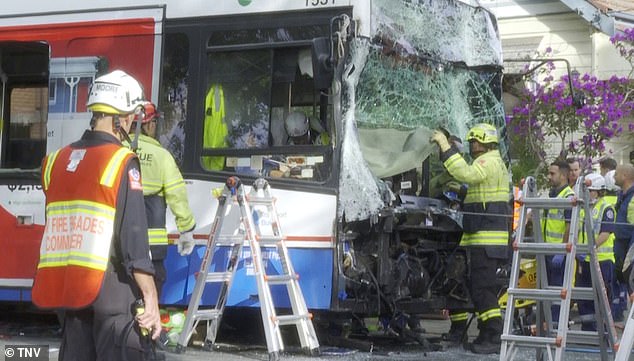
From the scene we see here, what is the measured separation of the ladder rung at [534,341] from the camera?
664 centimetres

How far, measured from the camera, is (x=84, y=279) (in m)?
4.35

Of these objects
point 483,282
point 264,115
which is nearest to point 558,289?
point 483,282

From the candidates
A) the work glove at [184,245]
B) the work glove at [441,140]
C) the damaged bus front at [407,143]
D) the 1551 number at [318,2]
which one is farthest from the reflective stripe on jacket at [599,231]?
the work glove at [184,245]

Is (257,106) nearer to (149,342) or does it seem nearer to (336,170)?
(336,170)

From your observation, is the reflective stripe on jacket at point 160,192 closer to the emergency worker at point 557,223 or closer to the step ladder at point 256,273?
the step ladder at point 256,273

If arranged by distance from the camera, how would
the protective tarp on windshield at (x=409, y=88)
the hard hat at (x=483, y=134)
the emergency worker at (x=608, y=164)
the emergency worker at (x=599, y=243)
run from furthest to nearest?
the emergency worker at (x=608, y=164) → the emergency worker at (x=599, y=243) → the hard hat at (x=483, y=134) → the protective tarp on windshield at (x=409, y=88)

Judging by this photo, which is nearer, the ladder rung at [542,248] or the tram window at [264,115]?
the ladder rung at [542,248]

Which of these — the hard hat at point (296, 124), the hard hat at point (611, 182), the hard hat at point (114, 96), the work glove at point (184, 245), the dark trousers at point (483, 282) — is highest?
the hard hat at point (296, 124)

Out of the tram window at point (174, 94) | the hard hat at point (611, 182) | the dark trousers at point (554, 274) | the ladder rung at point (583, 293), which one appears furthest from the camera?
the hard hat at point (611, 182)

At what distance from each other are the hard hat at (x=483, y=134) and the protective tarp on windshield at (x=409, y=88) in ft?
1.19

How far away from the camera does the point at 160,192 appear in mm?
7770

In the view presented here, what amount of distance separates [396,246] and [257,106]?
1.57 meters

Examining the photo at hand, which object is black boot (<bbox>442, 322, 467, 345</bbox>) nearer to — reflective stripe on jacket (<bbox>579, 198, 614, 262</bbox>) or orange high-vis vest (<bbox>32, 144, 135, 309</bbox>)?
reflective stripe on jacket (<bbox>579, 198, 614, 262</bbox>)

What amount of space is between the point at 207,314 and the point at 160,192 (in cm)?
106
